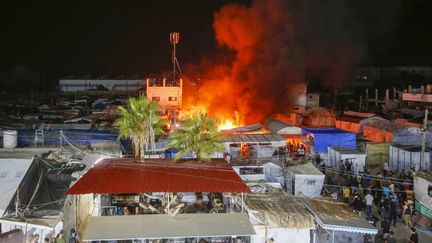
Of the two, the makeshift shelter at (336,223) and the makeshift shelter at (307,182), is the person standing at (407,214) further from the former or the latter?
the makeshift shelter at (307,182)

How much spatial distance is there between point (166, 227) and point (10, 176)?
6.21m

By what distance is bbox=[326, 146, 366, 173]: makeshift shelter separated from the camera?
24.5m

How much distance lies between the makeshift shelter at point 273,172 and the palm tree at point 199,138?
4771 mm

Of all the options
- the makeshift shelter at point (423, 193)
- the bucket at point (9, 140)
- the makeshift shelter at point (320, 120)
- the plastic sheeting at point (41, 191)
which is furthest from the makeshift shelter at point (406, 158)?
the bucket at point (9, 140)

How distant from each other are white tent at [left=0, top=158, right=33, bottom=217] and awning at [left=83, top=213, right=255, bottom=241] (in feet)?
10.1

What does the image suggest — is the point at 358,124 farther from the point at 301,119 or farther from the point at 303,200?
the point at 303,200

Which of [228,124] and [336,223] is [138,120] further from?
[228,124]

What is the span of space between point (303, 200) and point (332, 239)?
6.72 ft

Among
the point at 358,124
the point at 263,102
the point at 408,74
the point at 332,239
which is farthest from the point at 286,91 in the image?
the point at 408,74

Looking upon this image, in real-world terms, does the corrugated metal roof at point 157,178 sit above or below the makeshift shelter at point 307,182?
above

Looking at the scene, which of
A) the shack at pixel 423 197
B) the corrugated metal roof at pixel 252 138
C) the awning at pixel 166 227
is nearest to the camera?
the awning at pixel 166 227

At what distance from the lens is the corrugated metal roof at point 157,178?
1380cm

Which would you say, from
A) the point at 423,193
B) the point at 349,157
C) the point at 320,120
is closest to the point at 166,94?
the point at 320,120

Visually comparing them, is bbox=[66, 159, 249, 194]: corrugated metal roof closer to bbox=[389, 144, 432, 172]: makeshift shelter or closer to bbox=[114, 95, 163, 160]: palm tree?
bbox=[114, 95, 163, 160]: palm tree
